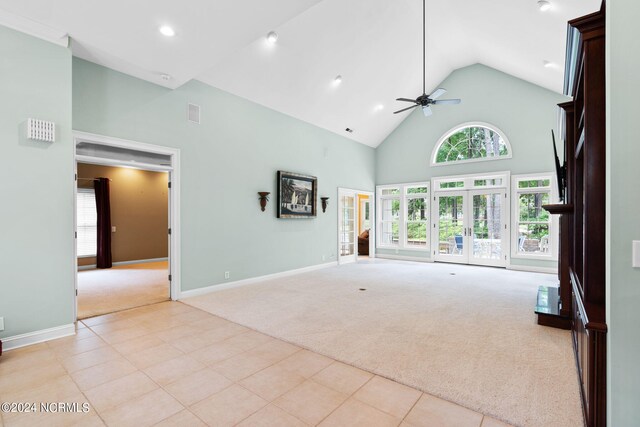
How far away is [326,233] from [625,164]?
253 inches

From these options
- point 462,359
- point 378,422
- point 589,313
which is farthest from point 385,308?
point 589,313

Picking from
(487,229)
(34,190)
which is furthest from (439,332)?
(487,229)

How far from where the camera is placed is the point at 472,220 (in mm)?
7848

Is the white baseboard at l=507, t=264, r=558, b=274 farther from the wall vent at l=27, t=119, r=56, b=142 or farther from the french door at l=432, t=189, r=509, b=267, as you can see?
the wall vent at l=27, t=119, r=56, b=142

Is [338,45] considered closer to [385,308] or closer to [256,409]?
[385,308]

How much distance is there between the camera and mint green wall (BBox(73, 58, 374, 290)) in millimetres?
3994

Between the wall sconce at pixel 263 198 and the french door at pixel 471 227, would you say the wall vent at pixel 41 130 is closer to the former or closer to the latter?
the wall sconce at pixel 263 198

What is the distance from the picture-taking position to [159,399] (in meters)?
2.09

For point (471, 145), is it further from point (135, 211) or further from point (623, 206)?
point (135, 211)

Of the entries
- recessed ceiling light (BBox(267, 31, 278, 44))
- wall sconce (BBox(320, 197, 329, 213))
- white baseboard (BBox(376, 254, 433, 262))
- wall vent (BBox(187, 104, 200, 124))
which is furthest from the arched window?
wall vent (BBox(187, 104, 200, 124))

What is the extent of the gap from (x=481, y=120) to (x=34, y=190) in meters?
8.77

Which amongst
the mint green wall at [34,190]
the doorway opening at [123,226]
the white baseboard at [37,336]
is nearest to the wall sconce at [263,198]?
the doorway opening at [123,226]

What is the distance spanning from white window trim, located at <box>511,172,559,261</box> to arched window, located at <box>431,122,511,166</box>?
2.42ft

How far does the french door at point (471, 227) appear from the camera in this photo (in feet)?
24.5
